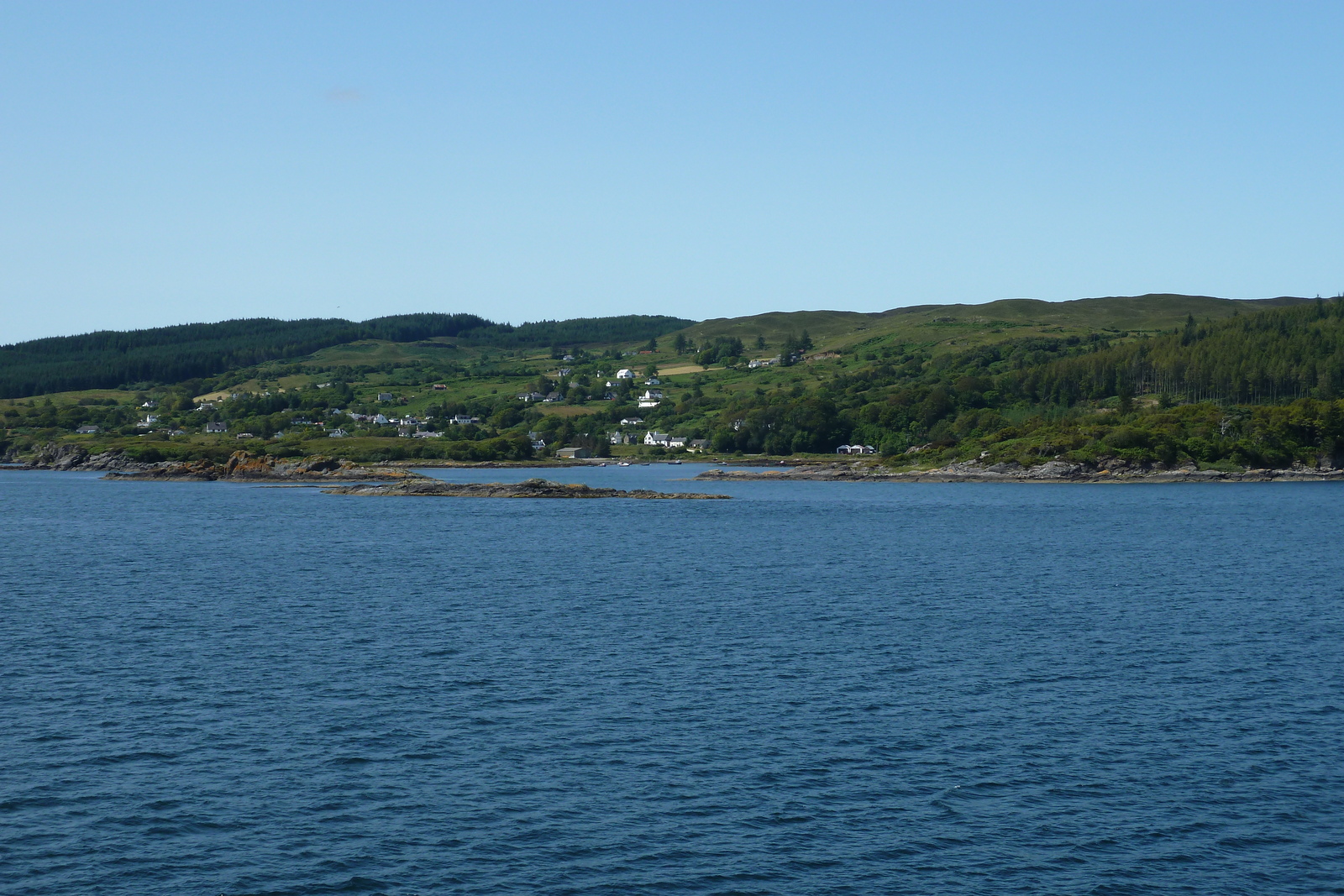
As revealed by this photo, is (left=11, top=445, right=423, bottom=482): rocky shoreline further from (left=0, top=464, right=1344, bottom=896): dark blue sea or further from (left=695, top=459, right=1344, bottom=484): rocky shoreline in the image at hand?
(left=0, top=464, right=1344, bottom=896): dark blue sea

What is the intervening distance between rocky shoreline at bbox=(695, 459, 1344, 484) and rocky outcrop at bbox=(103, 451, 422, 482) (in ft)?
151

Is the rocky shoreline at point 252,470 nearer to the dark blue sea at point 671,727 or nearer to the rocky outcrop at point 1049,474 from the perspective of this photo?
the rocky outcrop at point 1049,474

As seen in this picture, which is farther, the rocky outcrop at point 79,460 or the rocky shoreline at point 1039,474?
the rocky outcrop at point 79,460

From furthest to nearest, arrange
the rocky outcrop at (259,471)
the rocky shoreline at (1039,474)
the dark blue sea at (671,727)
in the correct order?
1. the rocky outcrop at (259,471)
2. the rocky shoreline at (1039,474)
3. the dark blue sea at (671,727)

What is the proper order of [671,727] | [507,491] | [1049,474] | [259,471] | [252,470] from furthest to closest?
[252,470] → [259,471] → [1049,474] → [507,491] → [671,727]

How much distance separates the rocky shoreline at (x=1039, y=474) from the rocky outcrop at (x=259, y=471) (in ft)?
151

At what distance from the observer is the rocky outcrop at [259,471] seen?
15275 centimetres

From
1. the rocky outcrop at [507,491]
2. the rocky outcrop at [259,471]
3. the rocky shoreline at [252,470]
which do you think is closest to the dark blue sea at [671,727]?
the rocky outcrop at [507,491]

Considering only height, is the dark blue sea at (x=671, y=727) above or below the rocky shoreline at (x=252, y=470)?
below

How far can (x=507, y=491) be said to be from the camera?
398 feet

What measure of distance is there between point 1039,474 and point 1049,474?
1211mm

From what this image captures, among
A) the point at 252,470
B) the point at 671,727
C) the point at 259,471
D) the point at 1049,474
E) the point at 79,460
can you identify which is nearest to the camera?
the point at 671,727

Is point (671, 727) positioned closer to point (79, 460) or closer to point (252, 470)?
point (252, 470)

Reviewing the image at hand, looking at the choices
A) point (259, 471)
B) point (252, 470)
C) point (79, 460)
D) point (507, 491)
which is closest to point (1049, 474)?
point (507, 491)
